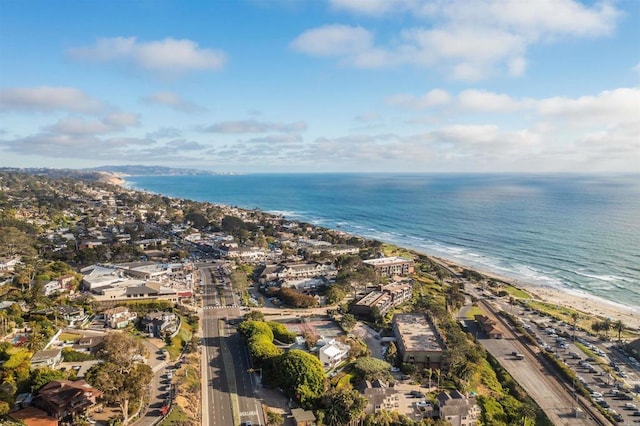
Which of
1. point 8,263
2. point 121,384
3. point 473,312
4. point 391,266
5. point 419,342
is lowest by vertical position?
point 473,312

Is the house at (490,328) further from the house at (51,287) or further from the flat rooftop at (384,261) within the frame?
the house at (51,287)

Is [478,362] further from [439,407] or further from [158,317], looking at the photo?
[158,317]

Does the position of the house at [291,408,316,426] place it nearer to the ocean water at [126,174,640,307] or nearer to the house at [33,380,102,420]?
the house at [33,380,102,420]

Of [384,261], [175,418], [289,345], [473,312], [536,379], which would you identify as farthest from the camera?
[384,261]

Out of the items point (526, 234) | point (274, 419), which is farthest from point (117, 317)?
point (526, 234)

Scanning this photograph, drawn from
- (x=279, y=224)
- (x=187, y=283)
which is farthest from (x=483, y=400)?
(x=279, y=224)

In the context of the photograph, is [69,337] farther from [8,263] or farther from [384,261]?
[384,261]
